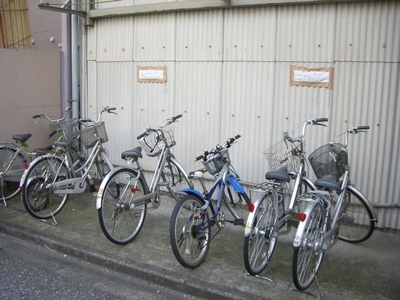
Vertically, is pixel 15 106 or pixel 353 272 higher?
pixel 15 106

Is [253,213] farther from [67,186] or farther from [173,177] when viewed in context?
[67,186]

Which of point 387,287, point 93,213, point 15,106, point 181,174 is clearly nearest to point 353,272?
point 387,287

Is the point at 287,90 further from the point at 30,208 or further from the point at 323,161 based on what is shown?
the point at 30,208

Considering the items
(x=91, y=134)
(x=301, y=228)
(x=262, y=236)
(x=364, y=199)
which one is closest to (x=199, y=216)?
(x=262, y=236)

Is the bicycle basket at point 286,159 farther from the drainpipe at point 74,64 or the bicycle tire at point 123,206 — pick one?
the drainpipe at point 74,64

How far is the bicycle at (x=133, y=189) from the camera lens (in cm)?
488

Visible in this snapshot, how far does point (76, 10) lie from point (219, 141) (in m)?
3.29

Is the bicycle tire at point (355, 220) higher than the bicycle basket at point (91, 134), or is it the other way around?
the bicycle basket at point (91, 134)

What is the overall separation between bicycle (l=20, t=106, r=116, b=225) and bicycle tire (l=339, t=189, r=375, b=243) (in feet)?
10.4

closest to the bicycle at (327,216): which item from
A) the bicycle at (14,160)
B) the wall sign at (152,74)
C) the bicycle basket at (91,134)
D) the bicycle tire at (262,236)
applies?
the bicycle tire at (262,236)

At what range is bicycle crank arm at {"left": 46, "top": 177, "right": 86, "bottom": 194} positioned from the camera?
5.64m

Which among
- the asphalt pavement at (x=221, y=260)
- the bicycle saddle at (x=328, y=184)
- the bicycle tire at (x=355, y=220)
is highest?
the bicycle saddle at (x=328, y=184)

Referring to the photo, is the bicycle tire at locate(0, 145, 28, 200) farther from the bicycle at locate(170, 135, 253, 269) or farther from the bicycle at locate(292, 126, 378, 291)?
the bicycle at locate(292, 126, 378, 291)

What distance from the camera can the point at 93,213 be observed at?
19.9ft
